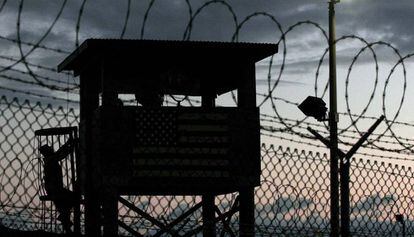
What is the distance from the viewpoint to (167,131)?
1672cm

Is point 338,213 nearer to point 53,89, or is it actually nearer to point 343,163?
point 343,163

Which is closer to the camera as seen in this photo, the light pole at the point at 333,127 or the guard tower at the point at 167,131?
the guard tower at the point at 167,131

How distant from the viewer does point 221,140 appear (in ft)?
55.6

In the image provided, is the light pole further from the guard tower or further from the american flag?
the american flag

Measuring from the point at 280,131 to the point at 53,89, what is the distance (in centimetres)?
431

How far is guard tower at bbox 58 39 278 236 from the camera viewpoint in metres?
16.5

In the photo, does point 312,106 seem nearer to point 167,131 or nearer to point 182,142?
point 182,142

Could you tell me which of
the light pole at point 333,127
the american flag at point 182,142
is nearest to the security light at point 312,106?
the light pole at point 333,127

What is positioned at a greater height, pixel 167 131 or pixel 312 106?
pixel 312 106

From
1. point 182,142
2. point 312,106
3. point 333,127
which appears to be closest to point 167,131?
point 182,142

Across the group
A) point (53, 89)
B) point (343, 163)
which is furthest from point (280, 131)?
point (53, 89)

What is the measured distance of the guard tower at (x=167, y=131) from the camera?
1652cm

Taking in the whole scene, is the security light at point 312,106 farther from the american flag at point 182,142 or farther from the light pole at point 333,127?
the american flag at point 182,142

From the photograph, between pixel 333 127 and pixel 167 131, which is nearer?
pixel 167 131
